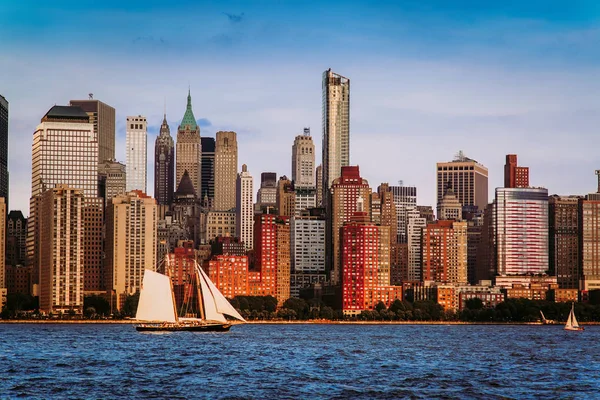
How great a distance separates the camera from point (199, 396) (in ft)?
276

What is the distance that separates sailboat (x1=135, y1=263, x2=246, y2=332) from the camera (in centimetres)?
16638

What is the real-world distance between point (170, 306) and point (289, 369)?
64.2 meters

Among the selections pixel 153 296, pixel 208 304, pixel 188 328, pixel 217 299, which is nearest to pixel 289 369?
pixel 153 296

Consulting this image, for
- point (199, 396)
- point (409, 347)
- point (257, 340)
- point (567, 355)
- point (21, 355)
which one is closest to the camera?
point (199, 396)

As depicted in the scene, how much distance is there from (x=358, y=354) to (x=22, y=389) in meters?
52.2

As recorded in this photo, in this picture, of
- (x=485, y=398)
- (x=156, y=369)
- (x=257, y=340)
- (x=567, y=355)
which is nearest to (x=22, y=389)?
(x=156, y=369)

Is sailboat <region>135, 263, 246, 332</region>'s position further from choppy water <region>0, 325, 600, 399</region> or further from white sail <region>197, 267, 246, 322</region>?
choppy water <region>0, 325, 600, 399</region>

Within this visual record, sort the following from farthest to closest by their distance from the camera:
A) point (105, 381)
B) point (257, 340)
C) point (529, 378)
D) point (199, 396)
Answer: point (257, 340), point (529, 378), point (105, 381), point (199, 396)

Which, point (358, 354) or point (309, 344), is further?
point (309, 344)

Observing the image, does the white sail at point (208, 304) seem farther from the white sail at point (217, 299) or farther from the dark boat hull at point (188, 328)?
the dark boat hull at point (188, 328)

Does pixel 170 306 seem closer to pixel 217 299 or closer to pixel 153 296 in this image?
pixel 153 296

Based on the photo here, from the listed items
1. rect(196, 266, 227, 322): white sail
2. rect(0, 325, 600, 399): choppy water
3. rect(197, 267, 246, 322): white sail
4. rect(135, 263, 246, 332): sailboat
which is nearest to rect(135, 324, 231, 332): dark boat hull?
rect(135, 263, 246, 332): sailboat

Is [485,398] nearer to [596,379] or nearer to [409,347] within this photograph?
[596,379]

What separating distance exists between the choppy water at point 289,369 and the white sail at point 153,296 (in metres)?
4.53
